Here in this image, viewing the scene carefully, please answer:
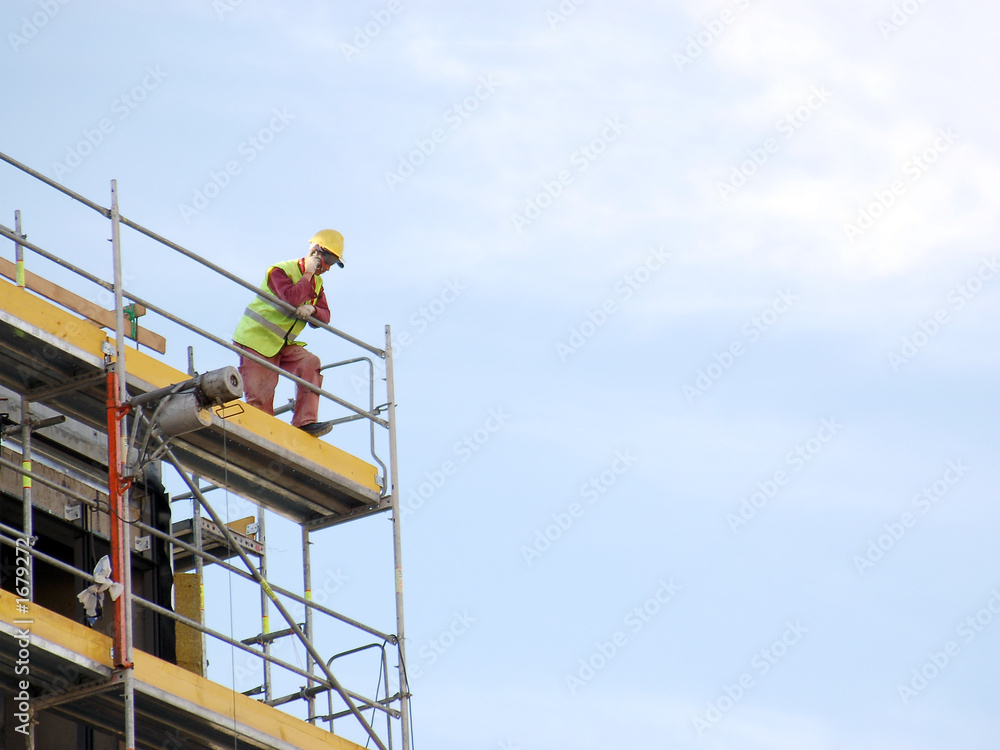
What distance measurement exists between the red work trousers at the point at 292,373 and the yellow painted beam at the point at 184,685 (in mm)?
2622

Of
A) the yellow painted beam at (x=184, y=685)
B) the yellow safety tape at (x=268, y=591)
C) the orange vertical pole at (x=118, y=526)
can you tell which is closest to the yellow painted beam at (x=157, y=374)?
the orange vertical pole at (x=118, y=526)

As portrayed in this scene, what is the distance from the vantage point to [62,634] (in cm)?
1137

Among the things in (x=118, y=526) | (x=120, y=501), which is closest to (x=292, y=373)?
(x=120, y=501)

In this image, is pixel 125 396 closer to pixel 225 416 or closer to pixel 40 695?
pixel 225 416

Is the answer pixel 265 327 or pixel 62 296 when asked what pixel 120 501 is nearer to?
pixel 62 296

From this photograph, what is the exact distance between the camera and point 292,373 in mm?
15266

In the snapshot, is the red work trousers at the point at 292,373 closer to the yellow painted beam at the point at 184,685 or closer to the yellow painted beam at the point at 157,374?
the yellow painted beam at the point at 157,374

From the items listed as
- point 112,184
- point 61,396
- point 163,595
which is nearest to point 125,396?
point 61,396

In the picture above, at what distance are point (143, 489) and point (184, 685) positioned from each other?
330 centimetres

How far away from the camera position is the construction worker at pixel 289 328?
15.0 metres

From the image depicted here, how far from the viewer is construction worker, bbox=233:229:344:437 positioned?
49.2 feet

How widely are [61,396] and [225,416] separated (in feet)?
4.02

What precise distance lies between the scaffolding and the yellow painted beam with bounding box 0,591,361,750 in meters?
0.01

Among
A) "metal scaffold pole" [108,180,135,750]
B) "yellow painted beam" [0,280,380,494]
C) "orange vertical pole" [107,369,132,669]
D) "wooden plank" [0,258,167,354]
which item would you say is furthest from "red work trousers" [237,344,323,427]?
"orange vertical pole" [107,369,132,669]
